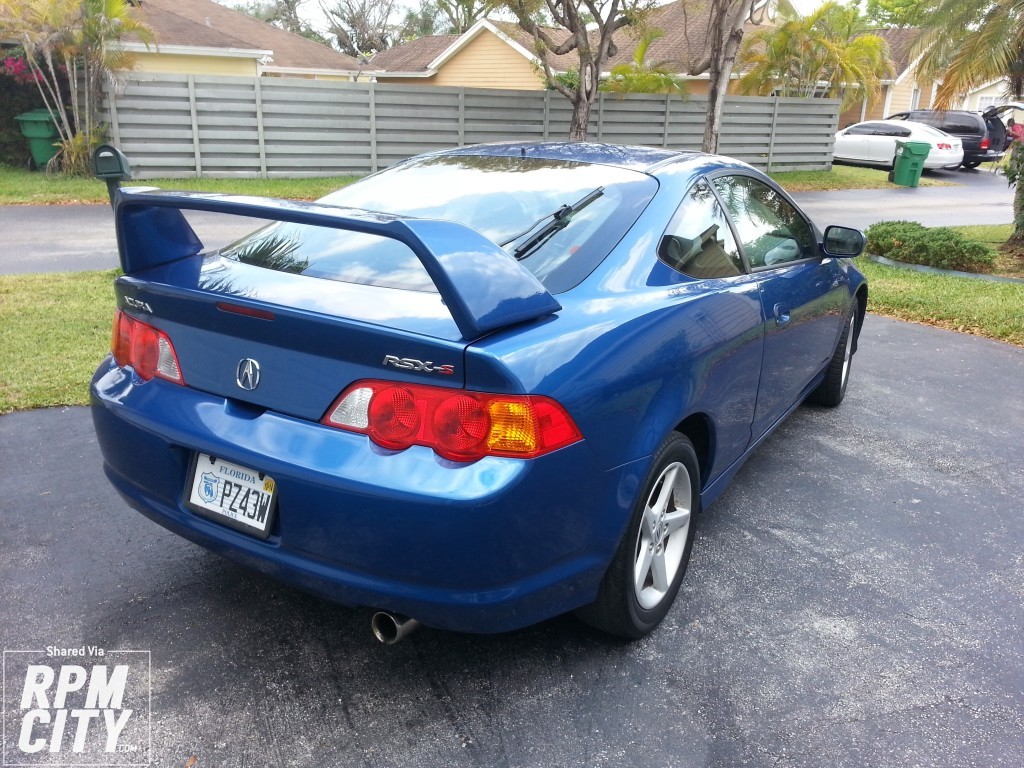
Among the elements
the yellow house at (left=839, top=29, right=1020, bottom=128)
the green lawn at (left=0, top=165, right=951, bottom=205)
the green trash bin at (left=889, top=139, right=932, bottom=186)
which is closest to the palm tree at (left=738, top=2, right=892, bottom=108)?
the green trash bin at (left=889, top=139, right=932, bottom=186)

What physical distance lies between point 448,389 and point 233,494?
75cm

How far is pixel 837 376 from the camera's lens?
16.7ft

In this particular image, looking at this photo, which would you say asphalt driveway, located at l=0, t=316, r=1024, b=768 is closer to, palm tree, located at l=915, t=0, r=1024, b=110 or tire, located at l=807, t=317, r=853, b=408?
tire, located at l=807, t=317, r=853, b=408

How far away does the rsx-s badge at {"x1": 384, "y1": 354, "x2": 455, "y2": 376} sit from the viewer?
2.15 metres

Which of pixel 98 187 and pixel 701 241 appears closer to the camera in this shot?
pixel 701 241

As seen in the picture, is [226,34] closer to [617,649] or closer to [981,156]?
[981,156]

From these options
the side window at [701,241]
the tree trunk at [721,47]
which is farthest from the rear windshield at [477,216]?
the tree trunk at [721,47]

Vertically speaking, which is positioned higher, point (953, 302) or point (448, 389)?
point (448, 389)

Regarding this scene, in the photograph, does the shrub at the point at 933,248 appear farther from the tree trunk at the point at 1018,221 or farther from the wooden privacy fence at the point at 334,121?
the wooden privacy fence at the point at 334,121

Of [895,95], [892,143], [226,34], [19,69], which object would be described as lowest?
[892,143]

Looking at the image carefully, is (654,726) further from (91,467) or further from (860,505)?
(91,467)

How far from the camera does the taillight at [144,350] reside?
103 inches

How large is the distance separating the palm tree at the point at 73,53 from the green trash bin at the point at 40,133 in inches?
7.6

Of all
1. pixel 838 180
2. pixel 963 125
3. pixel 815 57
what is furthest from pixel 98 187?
pixel 963 125
